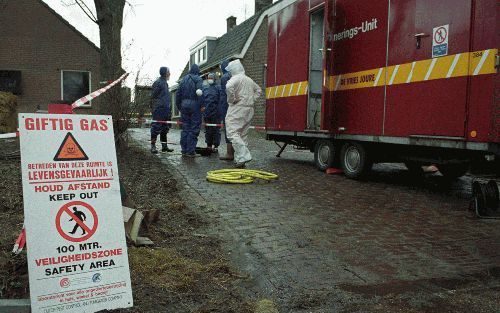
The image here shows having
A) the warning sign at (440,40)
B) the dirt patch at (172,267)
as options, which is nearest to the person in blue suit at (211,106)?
the dirt patch at (172,267)

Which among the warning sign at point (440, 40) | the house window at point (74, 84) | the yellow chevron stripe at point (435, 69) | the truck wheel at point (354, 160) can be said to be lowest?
the truck wheel at point (354, 160)

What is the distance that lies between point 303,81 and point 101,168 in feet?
22.7

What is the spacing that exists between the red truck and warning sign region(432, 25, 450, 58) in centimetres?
1

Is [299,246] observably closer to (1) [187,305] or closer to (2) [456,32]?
(1) [187,305]

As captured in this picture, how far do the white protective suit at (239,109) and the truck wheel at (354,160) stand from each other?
179 cm

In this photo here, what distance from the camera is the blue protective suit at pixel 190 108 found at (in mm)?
11031

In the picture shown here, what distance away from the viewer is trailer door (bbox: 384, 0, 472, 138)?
19.2ft

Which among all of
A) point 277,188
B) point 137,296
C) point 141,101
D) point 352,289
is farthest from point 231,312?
point 141,101

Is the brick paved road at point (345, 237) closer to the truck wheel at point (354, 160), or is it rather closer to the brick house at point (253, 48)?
the truck wheel at point (354, 160)

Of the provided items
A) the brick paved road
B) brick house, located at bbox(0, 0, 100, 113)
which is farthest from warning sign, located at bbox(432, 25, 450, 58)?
brick house, located at bbox(0, 0, 100, 113)

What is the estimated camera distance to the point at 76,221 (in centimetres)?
269

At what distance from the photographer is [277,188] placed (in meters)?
7.18

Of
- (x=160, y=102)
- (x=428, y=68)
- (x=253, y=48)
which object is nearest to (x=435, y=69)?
(x=428, y=68)

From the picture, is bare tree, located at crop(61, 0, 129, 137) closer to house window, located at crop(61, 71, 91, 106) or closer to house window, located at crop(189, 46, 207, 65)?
house window, located at crop(61, 71, 91, 106)
